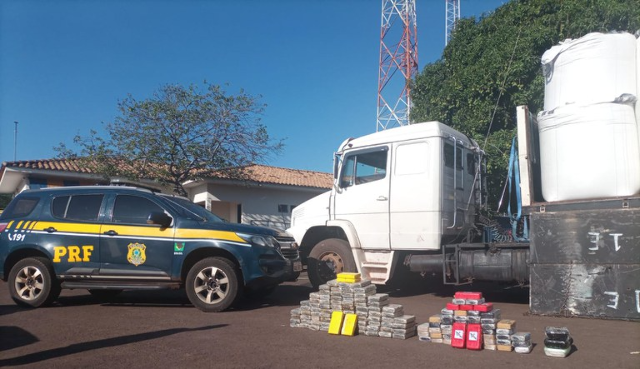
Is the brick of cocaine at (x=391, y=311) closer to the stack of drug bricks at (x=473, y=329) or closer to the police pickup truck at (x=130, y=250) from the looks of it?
the stack of drug bricks at (x=473, y=329)

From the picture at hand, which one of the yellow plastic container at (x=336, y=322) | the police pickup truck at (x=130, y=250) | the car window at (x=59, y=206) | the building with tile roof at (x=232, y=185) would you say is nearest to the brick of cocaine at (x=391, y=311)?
the yellow plastic container at (x=336, y=322)

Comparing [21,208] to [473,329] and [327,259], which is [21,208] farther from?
[473,329]

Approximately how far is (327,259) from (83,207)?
427 cm

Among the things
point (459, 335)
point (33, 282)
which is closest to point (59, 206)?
point (33, 282)

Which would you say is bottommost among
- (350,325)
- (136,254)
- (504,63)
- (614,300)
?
(350,325)

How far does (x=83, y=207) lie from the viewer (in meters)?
8.13

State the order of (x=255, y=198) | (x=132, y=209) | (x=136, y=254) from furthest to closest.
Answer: (x=255, y=198) < (x=132, y=209) < (x=136, y=254)

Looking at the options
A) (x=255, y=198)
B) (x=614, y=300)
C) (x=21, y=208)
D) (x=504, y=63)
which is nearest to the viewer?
(x=614, y=300)

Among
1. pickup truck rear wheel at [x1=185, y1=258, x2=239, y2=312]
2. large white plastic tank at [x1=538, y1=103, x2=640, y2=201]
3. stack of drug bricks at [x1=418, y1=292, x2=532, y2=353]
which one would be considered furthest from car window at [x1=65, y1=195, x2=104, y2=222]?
large white plastic tank at [x1=538, y1=103, x2=640, y2=201]

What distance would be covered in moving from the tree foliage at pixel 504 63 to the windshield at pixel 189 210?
612 centimetres

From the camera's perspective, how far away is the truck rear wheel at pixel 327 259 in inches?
361

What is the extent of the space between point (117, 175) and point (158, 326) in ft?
38.0

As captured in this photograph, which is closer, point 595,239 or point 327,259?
point 595,239

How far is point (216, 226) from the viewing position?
7.75 meters
